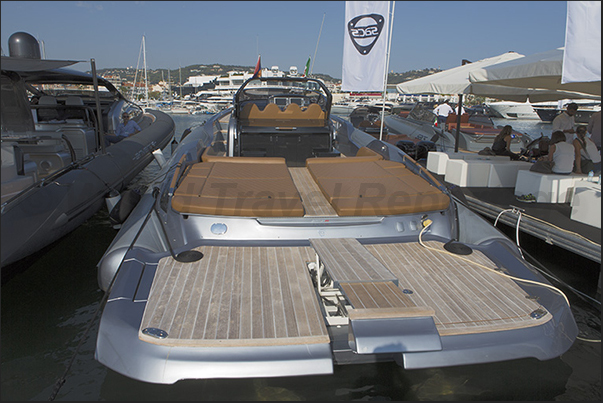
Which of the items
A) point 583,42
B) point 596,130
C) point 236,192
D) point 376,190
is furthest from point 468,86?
point 236,192

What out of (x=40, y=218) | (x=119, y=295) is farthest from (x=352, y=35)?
(x=119, y=295)

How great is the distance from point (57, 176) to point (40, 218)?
929 mm

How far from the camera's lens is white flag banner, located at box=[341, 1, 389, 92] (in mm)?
6320

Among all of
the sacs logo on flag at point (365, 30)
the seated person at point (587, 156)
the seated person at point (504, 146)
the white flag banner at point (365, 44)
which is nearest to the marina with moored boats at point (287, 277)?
the seated person at point (587, 156)

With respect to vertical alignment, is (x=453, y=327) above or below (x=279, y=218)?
below

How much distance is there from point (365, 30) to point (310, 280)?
4978 mm

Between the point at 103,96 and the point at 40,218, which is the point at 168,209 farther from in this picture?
the point at 103,96

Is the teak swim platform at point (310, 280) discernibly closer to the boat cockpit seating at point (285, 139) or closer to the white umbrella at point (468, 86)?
the boat cockpit seating at point (285, 139)

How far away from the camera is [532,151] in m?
8.74

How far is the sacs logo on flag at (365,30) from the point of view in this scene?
6328mm

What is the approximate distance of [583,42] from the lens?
3.10m

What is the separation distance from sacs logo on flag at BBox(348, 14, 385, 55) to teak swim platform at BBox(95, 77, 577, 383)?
111 inches

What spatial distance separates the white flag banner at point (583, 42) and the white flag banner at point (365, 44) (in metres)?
3.32

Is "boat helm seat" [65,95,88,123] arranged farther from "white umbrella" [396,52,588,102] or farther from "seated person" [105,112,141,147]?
"white umbrella" [396,52,588,102]
